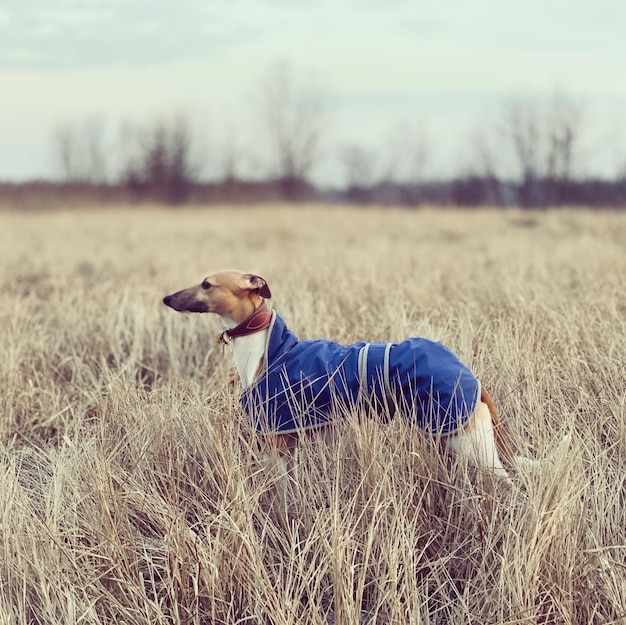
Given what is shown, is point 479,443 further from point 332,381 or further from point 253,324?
point 253,324

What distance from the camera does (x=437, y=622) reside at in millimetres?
1909

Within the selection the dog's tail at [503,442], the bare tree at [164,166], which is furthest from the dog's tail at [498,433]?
the bare tree at [164,166]

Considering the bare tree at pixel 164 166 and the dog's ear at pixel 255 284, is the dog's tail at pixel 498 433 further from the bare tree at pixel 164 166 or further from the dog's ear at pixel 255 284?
the bare tree at pixel 164 166

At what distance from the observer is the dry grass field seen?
1.86 meters

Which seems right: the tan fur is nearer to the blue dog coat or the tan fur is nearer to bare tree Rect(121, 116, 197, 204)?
the blue dog coat

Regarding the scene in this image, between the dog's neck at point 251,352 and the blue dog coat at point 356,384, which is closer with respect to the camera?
the blue dog coat at point 356,384

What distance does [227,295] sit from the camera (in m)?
2.72

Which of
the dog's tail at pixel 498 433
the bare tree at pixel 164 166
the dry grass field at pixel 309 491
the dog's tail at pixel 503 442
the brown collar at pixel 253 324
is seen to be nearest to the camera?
the dry grass field at pixel 309 491

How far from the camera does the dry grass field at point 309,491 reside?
1.86 metres

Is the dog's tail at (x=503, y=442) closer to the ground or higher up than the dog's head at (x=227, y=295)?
closer to the ground

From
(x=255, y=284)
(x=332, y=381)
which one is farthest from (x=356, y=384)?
(x=255, y=284)

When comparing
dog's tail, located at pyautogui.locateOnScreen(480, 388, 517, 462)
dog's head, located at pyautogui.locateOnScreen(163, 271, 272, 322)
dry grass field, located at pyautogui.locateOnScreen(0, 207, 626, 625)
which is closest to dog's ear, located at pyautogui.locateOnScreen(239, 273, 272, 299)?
dog's head, located at pyautogui.locateOnScreen(163, 271, 272, 322)

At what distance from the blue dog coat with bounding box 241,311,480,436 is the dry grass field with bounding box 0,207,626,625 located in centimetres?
9

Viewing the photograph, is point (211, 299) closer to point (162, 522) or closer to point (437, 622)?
point (162, 522)
